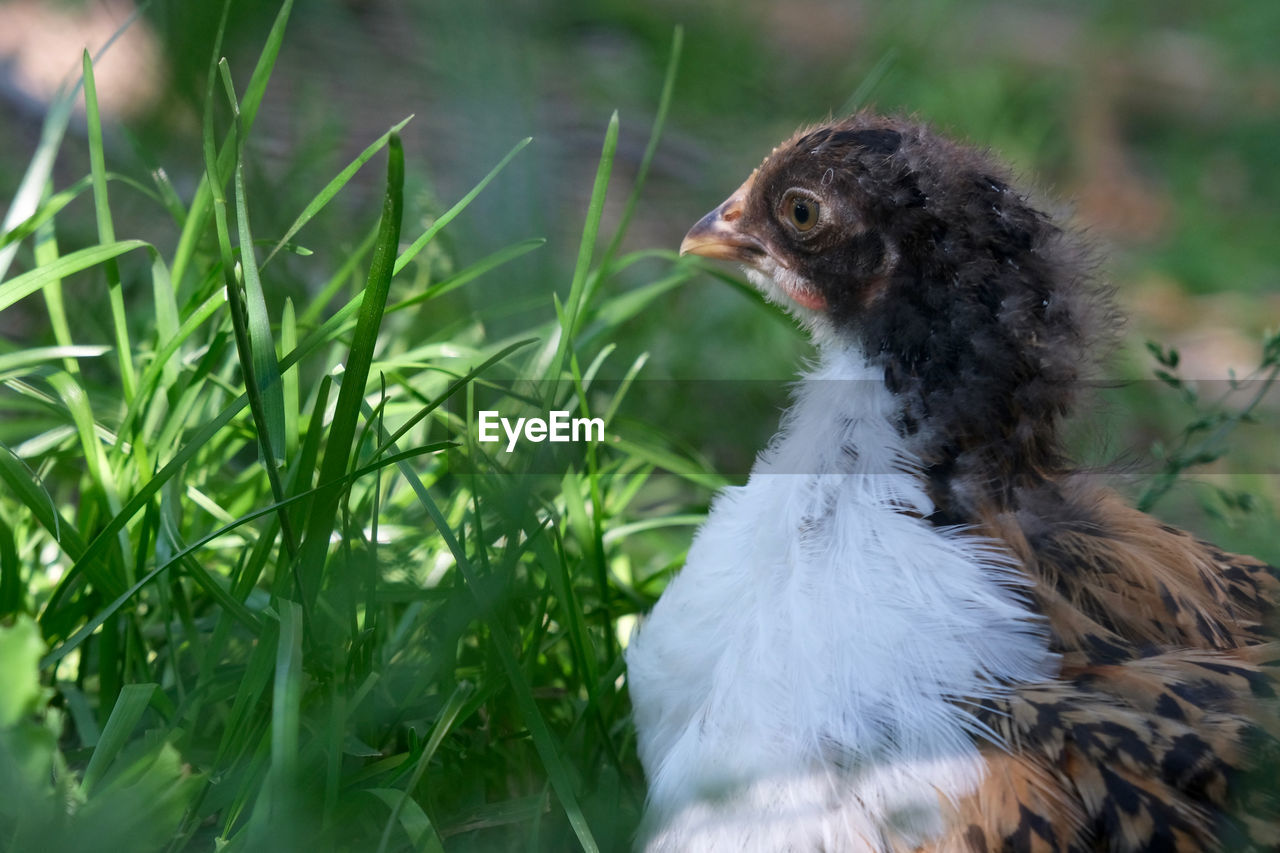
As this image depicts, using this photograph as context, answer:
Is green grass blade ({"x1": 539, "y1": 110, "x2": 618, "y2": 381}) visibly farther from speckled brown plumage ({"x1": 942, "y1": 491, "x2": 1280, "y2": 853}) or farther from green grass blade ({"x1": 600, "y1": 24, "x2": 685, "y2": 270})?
speckled brown plumage ({"x1": 942, "y1": 491, "x2": 1280, "y2": 853})

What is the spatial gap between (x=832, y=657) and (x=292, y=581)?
0.92 meters

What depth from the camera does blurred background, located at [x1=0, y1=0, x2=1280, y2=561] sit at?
658mm

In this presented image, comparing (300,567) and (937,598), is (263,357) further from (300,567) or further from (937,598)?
(937,598)

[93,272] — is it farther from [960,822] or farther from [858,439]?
[960,822]

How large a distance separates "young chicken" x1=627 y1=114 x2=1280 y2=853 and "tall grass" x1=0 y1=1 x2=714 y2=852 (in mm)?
312

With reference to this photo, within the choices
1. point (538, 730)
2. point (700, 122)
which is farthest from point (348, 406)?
point (700, 122)

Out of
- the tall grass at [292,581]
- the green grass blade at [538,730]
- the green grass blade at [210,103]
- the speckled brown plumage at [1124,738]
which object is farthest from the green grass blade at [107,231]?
the speckled brown plumage at [1124,738]

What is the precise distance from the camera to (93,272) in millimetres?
3125

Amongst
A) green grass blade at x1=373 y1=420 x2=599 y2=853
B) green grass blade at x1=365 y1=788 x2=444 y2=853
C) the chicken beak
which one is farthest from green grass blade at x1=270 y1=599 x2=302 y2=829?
the chicken beak

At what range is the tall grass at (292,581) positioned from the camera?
5.33ft

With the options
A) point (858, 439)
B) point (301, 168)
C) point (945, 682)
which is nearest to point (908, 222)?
point (858, 439)

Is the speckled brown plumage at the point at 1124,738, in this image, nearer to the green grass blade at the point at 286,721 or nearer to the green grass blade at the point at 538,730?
the green grass blade at the point at 538,730

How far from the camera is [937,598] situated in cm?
175

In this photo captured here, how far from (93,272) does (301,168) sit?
94 cm
